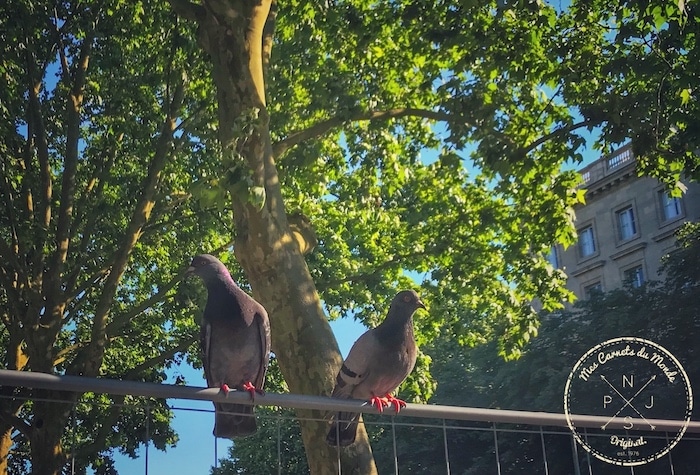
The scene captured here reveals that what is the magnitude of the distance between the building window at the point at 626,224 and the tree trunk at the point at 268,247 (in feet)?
122

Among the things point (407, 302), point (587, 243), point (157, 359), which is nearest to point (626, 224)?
point (587, 243)

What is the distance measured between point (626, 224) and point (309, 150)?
115 ft

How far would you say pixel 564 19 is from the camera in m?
10.9

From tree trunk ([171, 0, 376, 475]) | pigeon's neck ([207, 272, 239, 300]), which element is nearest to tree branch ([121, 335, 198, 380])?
tree trunk ([171, 0, 376, 475])

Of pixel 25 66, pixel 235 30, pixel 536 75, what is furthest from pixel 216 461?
pixel 25 66

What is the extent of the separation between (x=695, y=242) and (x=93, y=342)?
2221cm

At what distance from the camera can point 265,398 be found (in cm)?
393

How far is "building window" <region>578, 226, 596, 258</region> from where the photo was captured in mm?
46062

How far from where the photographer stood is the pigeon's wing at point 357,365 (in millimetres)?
5852

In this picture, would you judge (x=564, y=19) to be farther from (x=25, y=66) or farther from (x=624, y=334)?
(x=624, y=334)

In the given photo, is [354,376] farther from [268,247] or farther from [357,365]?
[268,247]

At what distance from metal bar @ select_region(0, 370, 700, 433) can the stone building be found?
35267 millimetres

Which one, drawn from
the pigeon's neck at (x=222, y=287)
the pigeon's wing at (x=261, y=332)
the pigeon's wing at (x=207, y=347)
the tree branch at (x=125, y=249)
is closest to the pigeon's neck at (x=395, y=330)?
the pigeon's wing at (x=261, y=332)

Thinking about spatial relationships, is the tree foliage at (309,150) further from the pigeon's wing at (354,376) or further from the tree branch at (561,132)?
the pigeon's wing at (354,376)
